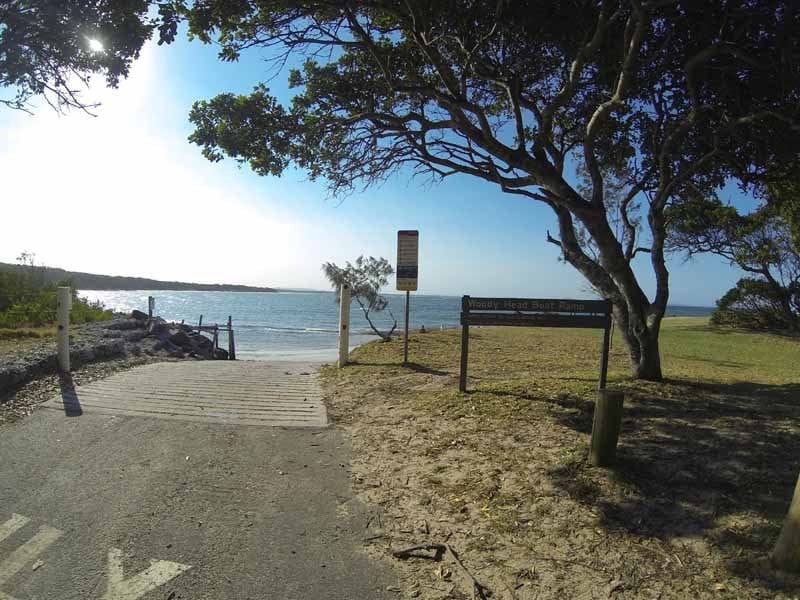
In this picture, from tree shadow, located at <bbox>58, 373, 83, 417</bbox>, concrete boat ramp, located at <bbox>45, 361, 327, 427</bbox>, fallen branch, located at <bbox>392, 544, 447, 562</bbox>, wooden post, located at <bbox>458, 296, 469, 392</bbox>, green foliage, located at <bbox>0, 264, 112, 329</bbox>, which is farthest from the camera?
green foliage, located at <bbox>0, 264, 112, 329</bbox>

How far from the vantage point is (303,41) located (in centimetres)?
810

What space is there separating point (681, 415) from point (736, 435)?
73cm

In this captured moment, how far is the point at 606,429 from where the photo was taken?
442 cm

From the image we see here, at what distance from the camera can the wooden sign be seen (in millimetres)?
6957

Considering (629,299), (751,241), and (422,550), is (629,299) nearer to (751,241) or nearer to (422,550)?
(422,550)

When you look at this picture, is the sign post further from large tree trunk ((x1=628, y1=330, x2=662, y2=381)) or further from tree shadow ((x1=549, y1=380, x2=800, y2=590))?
tree shadow ((x1=549, y1=380, x2=800, y2=590))

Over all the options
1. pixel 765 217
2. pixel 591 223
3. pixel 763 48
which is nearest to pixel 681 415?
pixel 591 223

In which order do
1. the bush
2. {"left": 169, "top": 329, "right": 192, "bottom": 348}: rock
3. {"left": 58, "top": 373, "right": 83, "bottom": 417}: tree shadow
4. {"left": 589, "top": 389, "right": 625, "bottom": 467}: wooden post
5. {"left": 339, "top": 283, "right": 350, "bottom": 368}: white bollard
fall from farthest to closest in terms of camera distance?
the bush, {"left": 169, "top": 329, "right": 192, "bottom": 348}: rock, {"left": 339, "top": 283, "right": 350, "bottom": 368}: white bollard, {"left": 58, "top": 373, "right": 83, "bottom": 417}: tree shadow, {"left": 589, "top": 389, "right": 625, "bottom": 467}: wooden post

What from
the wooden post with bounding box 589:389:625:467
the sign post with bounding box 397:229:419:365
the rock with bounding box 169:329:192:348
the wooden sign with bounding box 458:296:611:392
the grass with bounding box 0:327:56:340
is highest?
the sign post with bounding box 397:229:419:365

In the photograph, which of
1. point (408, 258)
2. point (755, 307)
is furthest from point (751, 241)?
point (408, 258)

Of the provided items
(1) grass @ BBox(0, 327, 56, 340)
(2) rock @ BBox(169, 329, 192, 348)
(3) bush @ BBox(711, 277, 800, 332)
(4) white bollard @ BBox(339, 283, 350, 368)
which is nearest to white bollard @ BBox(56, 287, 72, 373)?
(4) white bollard @ BBox(339, 283, 350, 368)

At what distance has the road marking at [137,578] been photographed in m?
2.89

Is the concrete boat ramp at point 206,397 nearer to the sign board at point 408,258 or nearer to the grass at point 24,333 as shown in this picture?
the sign board at point 408,258

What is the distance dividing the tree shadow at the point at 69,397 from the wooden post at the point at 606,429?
5637 millimetres
